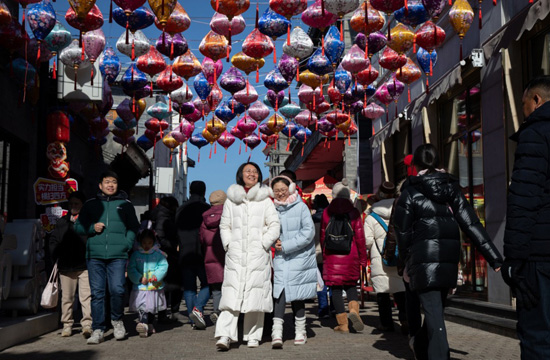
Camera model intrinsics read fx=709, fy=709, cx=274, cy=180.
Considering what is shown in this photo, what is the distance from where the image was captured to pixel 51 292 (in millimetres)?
8945

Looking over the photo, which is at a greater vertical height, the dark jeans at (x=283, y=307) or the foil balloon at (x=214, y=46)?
the foil balloon at (x=214, y=46)

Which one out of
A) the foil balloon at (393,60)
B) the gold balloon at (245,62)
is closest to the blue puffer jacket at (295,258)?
the foil balloon at (393,60)

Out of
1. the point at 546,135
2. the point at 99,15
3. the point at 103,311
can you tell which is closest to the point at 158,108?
the point at 99,15

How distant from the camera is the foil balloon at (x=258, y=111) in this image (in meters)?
17.6

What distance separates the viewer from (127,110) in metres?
18.2

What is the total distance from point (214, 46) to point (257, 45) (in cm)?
91

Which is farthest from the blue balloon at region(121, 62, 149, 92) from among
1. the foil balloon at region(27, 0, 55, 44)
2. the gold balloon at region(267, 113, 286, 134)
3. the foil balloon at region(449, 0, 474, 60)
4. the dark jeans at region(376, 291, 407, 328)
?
the dark jeans at region(376, 291, 407, 328)

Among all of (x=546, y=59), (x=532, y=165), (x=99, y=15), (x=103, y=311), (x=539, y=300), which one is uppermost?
(x=99, y=15)

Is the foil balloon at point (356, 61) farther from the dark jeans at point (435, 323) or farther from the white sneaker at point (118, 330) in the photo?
the dark jeans at point (435, 323)

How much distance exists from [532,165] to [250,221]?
4187 millimetres

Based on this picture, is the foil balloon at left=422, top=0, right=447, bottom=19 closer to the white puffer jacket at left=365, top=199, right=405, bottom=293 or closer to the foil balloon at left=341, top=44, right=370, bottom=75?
the foil balloon at left=341, top=44, right=370, bottom=75

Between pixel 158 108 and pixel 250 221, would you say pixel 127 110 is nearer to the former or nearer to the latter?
pixel 158 108

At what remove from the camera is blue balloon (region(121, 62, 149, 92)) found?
14.9 meters

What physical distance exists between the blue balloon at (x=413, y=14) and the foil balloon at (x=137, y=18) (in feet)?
13.2
